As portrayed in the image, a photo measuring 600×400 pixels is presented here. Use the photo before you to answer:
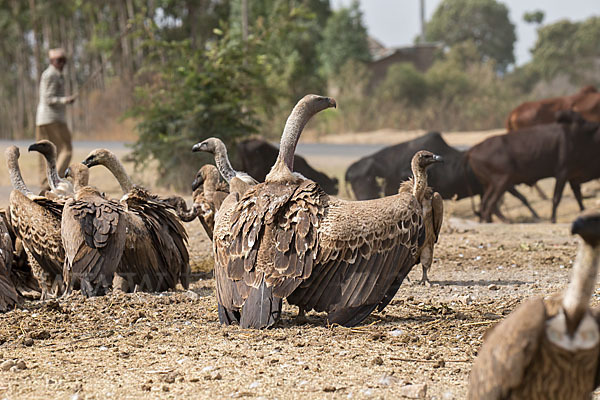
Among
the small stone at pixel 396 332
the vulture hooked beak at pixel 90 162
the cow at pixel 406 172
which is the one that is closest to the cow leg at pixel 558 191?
the cow at pixel 406 172

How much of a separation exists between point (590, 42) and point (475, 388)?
5113cm

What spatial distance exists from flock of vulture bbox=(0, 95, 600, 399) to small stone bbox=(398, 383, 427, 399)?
643 millimetres

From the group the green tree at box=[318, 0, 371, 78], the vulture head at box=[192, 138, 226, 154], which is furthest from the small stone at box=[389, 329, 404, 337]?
the green tree at box=[318, 0, 371, 78]

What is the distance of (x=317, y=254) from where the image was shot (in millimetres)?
5168

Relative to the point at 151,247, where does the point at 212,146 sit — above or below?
above

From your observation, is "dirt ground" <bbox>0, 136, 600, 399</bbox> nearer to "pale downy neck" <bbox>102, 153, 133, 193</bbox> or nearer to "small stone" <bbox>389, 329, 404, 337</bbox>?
"small stone" <bbox>389, 329, 404, 337</bbox>

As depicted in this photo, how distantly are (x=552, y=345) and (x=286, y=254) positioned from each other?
236 cm

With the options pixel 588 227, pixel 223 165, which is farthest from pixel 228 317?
pixel 223 165

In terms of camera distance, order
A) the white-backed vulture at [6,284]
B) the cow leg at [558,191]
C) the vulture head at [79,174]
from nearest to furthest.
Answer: the white-backed vulture at [6,284] < the vulture head at [79,174] < the cow leg at [558,191]

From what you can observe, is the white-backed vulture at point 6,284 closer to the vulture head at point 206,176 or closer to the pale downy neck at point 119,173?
the pale downy neck at point 119,173

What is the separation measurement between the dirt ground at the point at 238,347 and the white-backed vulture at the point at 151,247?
0.69ft

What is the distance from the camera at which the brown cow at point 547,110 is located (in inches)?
709

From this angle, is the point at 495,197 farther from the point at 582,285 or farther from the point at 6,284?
the point at 582,285

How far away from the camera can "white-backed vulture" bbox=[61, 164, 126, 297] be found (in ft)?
20.4
